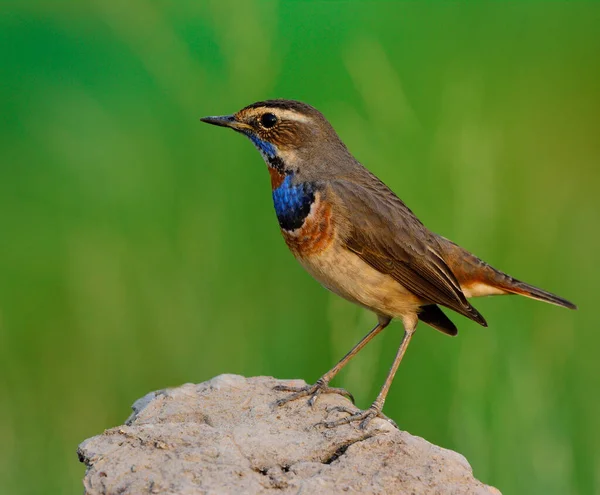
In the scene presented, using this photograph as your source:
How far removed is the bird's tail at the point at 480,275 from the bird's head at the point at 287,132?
872 mm

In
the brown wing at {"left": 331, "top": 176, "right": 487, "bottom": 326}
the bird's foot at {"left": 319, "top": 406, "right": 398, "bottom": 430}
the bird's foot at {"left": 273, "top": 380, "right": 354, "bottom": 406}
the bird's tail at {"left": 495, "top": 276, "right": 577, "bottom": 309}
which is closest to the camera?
the bird's foot at {"left": 319, "top": 406, "right": 398, "bottom": 430}

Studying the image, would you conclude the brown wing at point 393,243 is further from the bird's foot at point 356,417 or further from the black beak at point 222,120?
the bird's foot at point 356,417

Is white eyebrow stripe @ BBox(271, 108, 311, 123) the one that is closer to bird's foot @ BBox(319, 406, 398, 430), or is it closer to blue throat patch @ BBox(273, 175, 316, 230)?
blue throat patch @ BBox(273, 175, 316, 230)

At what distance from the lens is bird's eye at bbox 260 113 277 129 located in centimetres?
560

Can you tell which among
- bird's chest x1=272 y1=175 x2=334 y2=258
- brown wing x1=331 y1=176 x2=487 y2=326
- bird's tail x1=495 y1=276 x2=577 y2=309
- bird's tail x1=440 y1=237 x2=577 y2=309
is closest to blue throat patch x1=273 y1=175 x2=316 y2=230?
bird's chest x1=272 y1=175 x2=334 y2=258

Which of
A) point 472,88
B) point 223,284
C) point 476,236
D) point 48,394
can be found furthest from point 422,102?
point 48,394

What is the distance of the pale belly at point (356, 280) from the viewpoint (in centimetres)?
534

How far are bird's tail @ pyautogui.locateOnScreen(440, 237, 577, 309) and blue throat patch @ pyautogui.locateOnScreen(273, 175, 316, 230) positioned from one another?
903mm

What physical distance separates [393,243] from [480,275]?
690 mm

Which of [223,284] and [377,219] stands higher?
[377,219]

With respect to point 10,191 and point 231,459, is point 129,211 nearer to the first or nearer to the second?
point 10,191

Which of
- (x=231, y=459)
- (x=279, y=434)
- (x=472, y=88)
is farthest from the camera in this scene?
(x=472, y=88)

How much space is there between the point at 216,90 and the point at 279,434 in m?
3.29

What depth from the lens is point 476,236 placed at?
6695 millimetres
